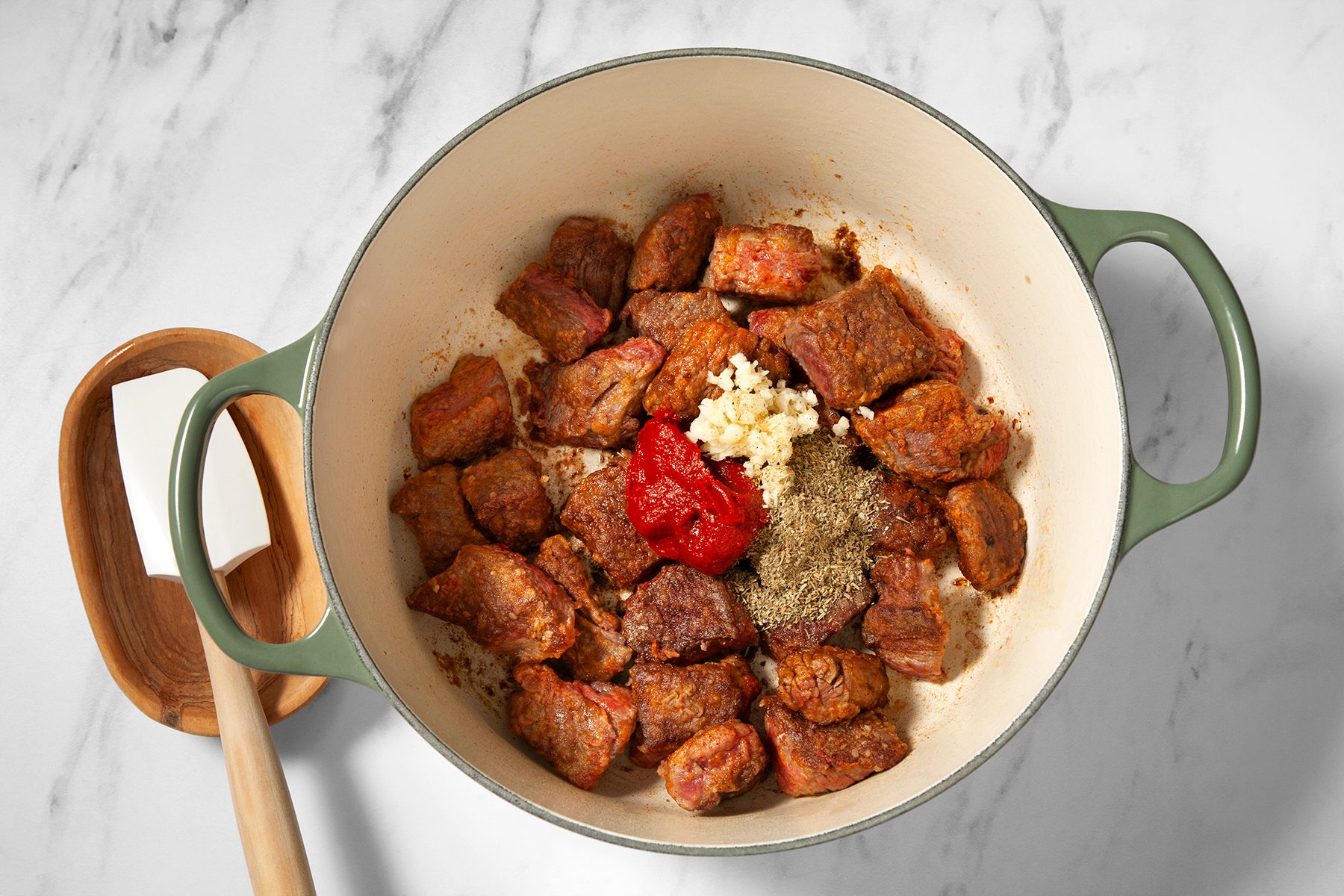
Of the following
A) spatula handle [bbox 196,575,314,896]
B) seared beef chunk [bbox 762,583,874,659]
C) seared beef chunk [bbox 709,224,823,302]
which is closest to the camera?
spatula handle [bbox 196,575,314,896]

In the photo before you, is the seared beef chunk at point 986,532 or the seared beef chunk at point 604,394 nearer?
the seared beef chunk at point 986,532

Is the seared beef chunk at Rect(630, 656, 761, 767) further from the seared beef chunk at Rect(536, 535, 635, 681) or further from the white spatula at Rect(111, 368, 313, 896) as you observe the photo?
the white spatula at Rect(111, 368, 313, 896)

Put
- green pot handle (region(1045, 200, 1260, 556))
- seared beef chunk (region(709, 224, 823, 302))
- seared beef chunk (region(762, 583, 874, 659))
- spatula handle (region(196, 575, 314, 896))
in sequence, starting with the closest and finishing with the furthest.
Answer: green pot handle (region(1045, 200, 1260, 556))
spatula handle (region(196, 575, 314, 896))
seared beef chunk (region(762, 583, 874, 659))
seared beef chunk (region(709, 224, 823, 302))

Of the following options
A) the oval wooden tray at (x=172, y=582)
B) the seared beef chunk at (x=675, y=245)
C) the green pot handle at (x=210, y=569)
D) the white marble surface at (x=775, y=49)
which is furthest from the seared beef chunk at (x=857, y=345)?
the oval wooden tray at (x=172, y=582)

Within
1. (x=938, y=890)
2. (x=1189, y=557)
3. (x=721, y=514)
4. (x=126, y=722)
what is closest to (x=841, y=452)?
(x=721, y=514)

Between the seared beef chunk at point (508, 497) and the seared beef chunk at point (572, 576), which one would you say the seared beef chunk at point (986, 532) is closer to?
the seared beef chunk at point (572, 576)

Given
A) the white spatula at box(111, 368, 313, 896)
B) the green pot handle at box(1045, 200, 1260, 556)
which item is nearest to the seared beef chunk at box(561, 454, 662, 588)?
the white spatula at box(111, 368, 313, 896)

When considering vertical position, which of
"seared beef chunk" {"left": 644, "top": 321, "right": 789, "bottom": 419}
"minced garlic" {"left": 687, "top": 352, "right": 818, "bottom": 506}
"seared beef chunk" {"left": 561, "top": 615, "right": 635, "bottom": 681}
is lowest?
"seared beef chunk" {"left": 561, "top": 615, "right": 635, "bottom": 681}
